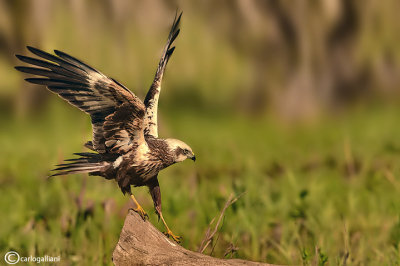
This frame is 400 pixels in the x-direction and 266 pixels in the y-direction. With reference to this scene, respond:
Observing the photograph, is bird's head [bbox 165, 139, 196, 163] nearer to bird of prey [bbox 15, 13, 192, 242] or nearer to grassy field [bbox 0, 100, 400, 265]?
bird of prey [bbox 15, 13, 192, 242]

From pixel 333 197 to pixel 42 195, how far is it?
2.21 m

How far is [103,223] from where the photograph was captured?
12.1ft

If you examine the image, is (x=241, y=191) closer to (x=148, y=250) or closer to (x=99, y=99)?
(x=148, y=250)

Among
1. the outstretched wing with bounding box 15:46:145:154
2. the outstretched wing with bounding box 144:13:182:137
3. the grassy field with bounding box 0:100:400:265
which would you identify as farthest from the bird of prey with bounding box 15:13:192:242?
the grassy field with bounding box 0:100:400:265

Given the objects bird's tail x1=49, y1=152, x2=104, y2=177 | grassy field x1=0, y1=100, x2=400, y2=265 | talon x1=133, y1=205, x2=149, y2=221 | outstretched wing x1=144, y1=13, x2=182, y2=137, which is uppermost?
outstretched wing x1=144, y1=13, x2=182, y2=137

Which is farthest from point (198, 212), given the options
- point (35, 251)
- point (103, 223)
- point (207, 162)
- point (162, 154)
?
point (207, 162)

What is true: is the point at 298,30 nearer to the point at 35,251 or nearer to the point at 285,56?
the point at 285,56

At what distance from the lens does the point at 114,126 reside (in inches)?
99.9

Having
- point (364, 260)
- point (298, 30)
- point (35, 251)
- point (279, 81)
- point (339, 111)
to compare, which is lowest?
point (364, 260)

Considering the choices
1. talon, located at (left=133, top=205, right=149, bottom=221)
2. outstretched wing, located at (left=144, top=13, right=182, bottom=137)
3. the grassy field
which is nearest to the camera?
talon, located at (left=133, top=205, right=149, bottom=221)

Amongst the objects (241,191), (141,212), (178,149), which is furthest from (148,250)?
(241,191)

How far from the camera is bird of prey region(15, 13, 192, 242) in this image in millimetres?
2441

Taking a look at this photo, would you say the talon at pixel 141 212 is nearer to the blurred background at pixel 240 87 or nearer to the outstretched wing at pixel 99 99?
the outstretched wing at pixel 99 99

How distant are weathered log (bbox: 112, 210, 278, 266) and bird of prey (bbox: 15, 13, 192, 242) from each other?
0.27 feet
